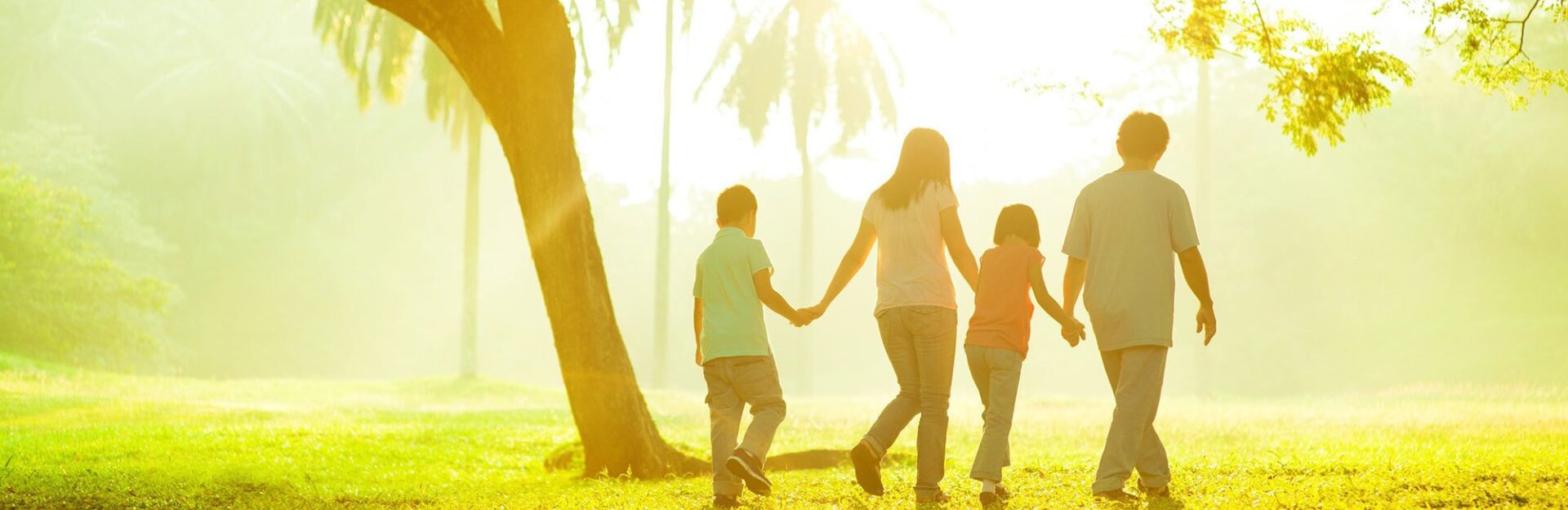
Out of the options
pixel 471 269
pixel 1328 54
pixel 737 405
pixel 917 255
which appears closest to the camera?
pixel 917 255

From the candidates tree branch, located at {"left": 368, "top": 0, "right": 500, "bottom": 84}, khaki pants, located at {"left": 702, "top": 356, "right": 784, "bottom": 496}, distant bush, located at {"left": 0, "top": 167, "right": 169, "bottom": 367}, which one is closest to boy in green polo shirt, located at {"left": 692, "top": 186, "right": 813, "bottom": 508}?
khaki pants, located at {"left": 702, "top": 356, "right": 784, "bottom": 496}

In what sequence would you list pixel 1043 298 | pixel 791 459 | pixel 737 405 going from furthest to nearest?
pixel 791 459 → pixel 737 405 → pixel 1043 298

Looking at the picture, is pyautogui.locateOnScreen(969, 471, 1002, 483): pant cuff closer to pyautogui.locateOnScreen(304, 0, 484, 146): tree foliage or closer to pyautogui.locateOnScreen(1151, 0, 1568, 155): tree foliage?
pyautogui.locateOnScreen(1151, 0, 1568, 155): tree foliage

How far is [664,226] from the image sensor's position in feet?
131

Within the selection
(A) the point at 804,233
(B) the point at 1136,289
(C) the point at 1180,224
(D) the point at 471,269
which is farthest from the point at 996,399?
(A) the point at 804,233

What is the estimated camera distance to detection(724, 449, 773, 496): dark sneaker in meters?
7.39

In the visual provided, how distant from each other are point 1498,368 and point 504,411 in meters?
31.6

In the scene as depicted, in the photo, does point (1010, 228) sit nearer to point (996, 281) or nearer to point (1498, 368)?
point (996, 281)

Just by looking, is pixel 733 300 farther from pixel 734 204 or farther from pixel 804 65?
pixel 804 65

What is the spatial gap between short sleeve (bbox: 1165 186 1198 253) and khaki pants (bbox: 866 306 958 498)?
1.17m

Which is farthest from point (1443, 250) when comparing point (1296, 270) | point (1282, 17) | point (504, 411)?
point (1282, 17)

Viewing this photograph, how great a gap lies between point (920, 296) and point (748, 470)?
1.30 metres

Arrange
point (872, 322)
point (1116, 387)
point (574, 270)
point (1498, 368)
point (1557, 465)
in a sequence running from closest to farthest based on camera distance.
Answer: point (1116, 387) → point (1557, 465) → point (574, 270) → point (1498, 368) → point (872, 322)

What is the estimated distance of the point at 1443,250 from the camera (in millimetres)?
49375
